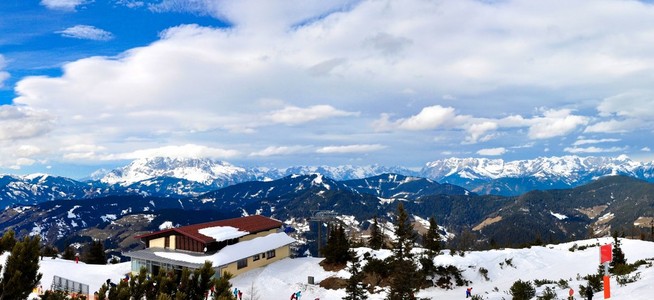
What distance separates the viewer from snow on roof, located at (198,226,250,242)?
58.2 meters

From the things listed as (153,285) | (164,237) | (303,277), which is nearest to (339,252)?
(303,277)

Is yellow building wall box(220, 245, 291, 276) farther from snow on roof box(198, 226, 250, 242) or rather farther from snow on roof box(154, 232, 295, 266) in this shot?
snow on roof box(198, 226, 250, 242)

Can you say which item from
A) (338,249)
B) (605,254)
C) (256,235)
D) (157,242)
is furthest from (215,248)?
(605,254)

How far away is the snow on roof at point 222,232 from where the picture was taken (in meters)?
58.2

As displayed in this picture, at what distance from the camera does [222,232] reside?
2371 inches

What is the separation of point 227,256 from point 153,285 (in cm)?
4248

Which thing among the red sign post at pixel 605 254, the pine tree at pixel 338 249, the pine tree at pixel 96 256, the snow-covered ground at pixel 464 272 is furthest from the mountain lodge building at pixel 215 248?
the red sign post at pixel 605 254

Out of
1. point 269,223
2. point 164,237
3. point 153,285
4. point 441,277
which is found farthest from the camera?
point 269,223

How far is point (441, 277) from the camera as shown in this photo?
50281mm

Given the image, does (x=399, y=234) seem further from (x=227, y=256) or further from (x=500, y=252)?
(x=227, y=256)

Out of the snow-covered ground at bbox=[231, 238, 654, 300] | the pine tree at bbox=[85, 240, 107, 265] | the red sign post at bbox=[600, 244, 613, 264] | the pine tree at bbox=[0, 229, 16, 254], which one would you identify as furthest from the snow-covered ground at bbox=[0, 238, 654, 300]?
the pine tree at bbox=[0, 229, 16, 254]

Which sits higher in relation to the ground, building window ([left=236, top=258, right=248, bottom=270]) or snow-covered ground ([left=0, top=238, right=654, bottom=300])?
building window ([left=236, top=258, right=248, bottom=270])

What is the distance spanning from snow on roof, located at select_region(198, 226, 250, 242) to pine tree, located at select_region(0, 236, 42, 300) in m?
44.8

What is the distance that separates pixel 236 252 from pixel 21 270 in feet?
148
